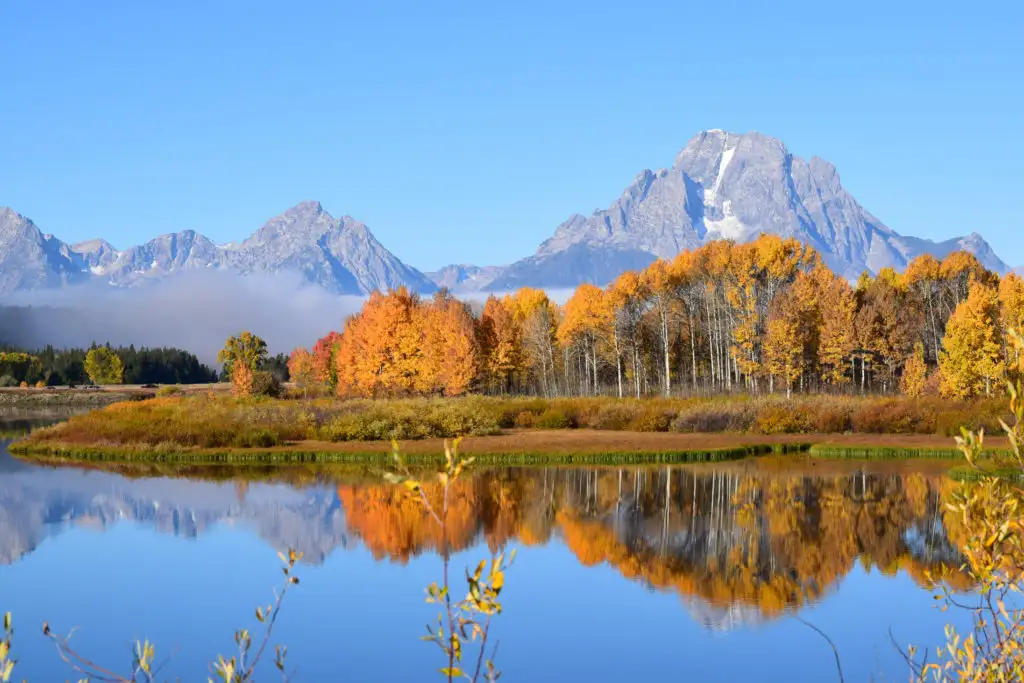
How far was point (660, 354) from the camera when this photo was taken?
303 feet

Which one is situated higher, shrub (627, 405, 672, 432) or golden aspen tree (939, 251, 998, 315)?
golden aspen tree (939, 251, 998, 315)

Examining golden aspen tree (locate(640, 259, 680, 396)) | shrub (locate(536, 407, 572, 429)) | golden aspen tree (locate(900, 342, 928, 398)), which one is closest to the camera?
shrub (locate(536, 407, 572, 429))

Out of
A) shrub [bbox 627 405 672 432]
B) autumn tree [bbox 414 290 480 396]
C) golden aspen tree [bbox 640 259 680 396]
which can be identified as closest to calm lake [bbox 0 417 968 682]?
shrub [bbox 627 405 672 432]

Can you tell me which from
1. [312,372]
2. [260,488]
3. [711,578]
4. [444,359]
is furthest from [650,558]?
[312,372]

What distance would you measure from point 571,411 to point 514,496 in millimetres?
27265

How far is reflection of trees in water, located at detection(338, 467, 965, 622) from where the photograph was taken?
23.1 metres

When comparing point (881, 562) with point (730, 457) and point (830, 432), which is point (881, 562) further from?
point (830, 432)

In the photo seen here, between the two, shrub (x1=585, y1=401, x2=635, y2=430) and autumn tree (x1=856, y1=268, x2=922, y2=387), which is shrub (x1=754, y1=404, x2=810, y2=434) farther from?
autumn tree (x1=856, y1=268, x2=922, y2=387)

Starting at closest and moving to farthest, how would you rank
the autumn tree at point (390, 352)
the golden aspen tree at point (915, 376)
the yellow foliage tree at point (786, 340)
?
the golden aspen tree at point (915, 376) → the yellow foliage tree at point (786, 340) → the autumn tree at point (390, 352)

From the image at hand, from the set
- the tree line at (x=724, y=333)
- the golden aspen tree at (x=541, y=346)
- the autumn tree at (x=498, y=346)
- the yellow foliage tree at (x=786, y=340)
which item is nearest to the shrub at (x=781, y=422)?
the tree line at (x=724, y=333)

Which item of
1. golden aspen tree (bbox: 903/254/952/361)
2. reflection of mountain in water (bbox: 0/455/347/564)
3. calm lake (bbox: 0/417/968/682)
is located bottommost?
calm lake (bbox: 0/417/968/682)

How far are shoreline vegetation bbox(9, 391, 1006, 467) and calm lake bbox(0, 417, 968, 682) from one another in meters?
6.68

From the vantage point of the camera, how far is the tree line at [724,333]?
71562 millimetres

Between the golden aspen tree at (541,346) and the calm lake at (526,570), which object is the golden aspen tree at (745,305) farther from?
the calm lake at (526,570)
